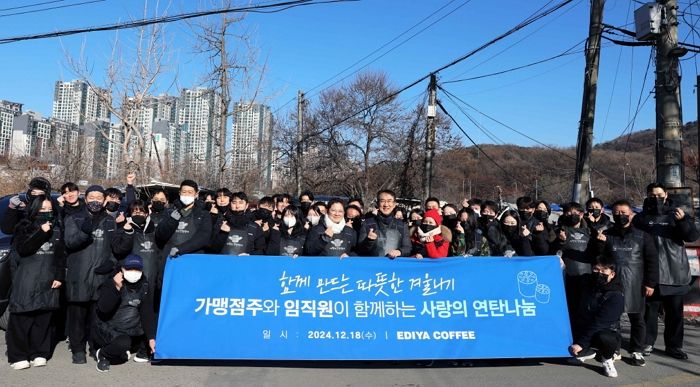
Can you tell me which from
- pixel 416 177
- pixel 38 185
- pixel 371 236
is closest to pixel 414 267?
pixel 371 236

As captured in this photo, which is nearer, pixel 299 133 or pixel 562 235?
pixel 562 235

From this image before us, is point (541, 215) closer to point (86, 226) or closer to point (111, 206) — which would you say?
point (111, 206)

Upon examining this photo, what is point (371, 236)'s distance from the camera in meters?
5.77

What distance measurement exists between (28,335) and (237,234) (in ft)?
7.51

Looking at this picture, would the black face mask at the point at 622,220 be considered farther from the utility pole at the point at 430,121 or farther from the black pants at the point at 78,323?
the utility pole at the point at 430,121

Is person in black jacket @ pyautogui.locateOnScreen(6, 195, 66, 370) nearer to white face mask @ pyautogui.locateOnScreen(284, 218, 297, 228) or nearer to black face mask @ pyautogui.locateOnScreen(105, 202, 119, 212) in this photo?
black face mask @ pyautogui.locateOnScreen(105, 202, 119, 212)

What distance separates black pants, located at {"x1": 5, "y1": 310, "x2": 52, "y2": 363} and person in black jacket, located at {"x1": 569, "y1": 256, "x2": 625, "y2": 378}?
5369 millimetres

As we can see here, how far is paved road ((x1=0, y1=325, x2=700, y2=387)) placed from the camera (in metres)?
4.82

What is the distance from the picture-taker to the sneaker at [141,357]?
5.32 meters

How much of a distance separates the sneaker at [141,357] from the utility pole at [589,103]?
779 cm

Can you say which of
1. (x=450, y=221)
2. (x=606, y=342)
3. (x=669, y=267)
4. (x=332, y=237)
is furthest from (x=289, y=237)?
(x=669, y=267)

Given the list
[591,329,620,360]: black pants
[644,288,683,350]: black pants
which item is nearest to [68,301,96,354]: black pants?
[591,329,620,360]: black pants

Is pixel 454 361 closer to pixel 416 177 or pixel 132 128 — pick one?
pixel 132 128

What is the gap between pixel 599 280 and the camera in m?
5.48
